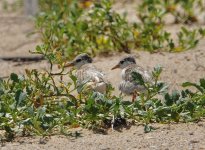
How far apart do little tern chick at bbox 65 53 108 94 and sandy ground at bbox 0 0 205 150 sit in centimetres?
37

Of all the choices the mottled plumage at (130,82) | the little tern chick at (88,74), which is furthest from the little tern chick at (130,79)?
the little tern chick at (88,74)

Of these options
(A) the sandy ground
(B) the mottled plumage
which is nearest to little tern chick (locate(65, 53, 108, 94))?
(B) the mottled plumage

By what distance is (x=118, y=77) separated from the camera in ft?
29.5

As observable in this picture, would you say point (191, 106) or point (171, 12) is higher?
point (171, 12)

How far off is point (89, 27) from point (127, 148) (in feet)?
15.4

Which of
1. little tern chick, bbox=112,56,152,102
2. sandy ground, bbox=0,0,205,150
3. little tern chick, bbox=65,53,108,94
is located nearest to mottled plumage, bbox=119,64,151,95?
little tern chick, bbox=112,56,152,102

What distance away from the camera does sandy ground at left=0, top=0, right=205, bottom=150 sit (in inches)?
233

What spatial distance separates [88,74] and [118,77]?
0.98m

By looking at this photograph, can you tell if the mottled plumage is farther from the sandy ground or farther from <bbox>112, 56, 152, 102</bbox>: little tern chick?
the sandy ground

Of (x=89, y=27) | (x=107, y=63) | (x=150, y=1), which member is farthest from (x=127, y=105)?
(x=150, y=1)

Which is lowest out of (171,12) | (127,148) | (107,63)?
(127,148)

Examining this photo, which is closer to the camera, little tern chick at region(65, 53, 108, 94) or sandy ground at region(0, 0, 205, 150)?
sandy ground at region(0, 0, 205, 150)

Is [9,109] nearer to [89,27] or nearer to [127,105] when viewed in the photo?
[127,105]

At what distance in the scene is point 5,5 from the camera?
51.8 feet
